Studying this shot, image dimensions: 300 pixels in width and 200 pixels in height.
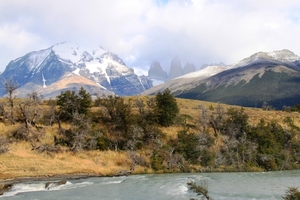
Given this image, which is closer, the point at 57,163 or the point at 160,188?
the point at 160,188

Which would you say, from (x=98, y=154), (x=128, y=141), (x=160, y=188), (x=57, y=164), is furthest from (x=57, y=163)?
(x=160, y=188)

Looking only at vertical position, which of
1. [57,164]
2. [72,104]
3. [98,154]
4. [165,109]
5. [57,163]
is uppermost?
[72,104]

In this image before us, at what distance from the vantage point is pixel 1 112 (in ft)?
170

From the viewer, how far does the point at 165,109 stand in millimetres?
56031

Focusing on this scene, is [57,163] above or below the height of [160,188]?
above

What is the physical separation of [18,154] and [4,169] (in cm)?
393

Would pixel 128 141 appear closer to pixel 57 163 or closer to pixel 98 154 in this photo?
pixel 98 154

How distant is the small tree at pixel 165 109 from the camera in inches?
2162

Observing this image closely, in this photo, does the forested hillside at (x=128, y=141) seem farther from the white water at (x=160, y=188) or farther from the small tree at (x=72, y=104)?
the white water at (x=160, y=188)

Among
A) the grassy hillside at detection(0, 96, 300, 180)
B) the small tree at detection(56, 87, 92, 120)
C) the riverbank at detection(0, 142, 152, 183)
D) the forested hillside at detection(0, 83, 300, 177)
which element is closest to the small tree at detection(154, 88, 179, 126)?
the forested hillside at detection(0, 83, 300, 177)

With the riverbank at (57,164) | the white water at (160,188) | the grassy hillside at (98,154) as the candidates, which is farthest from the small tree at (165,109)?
the white water at (160,188)

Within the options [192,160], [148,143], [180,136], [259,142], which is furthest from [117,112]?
[259,142]

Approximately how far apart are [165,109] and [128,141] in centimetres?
1155

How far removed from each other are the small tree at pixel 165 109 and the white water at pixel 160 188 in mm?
15474
